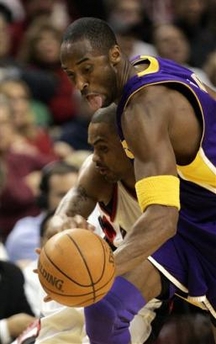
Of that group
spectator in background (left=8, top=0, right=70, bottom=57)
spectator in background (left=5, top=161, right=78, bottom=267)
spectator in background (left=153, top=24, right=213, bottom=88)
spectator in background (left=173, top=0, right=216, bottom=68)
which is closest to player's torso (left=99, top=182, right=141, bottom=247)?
spectator in background (left=5, top=161, right=78, bottom=267)

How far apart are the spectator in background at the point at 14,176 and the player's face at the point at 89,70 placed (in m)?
3.61

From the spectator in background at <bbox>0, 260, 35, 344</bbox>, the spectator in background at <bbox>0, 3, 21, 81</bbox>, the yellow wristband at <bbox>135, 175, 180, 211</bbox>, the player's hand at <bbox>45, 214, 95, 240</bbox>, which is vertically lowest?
the spectator in background at <bbox>0, 3, 21, 81</bbox>

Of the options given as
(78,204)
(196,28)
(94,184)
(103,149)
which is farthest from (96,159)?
(196,28)

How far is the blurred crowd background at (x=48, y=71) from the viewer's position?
8312 mm

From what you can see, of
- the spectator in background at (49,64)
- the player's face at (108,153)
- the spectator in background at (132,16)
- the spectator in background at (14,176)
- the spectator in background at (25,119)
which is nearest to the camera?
the player's face at (108,153)

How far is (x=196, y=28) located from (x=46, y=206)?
347 cm

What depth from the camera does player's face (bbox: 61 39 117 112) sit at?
15.2ft

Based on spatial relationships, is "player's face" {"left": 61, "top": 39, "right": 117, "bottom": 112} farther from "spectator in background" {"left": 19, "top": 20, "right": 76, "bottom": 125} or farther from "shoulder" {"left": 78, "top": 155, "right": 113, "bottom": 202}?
"spectator in background" {"left": 19, "top": 20, "right": 76, "bottom": 125}

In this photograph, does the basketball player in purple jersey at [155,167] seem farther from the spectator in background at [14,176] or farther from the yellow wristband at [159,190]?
the spectator in background at [14,176]

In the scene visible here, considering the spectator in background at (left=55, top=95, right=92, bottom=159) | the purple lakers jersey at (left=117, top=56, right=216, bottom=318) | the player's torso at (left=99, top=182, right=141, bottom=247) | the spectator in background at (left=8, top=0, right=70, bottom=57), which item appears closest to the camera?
the purple lakers jersey at (left=117, top=56, right=216, bottom=318)

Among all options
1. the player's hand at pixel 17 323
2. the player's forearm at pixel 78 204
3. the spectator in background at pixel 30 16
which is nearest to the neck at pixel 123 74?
the player's forearm at pixel 78 204

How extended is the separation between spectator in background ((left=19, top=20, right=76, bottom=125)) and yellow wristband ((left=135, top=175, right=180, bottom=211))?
5201mm

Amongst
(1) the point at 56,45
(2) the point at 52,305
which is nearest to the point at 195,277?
(2) the point at 52,305

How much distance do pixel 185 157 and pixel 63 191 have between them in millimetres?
3047
